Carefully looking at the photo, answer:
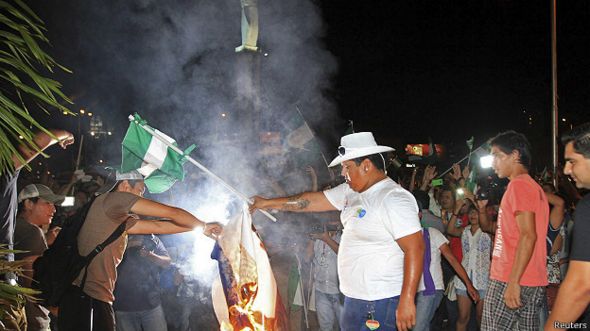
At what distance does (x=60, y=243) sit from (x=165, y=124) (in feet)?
79.1

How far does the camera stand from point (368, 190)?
422 cm

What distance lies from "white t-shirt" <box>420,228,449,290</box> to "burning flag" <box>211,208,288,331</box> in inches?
97.7

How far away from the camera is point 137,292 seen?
537 cm

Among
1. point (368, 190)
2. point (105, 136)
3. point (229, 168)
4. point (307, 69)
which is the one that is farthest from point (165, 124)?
point (105, 136)

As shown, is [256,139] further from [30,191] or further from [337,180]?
[30,191]

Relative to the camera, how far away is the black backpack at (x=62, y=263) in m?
3.74

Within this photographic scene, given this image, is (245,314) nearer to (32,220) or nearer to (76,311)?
(76,311)

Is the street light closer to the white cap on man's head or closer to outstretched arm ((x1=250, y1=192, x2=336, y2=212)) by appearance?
outstretched arm ((x1=250, y1=192, x2=336, y2=212))

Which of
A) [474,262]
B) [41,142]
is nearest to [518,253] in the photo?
[474,262]

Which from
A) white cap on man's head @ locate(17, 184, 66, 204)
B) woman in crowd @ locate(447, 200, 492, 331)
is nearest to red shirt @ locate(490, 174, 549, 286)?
woman in crowd @ locate(447, 200, 492, 331)

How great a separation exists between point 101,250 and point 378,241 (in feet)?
7.45

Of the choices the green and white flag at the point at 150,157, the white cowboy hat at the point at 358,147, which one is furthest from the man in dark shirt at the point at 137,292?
the white cowboy hat at the point at 358,147

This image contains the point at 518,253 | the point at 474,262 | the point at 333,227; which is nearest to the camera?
the point at 518,253

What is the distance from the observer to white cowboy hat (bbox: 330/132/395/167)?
425cm
